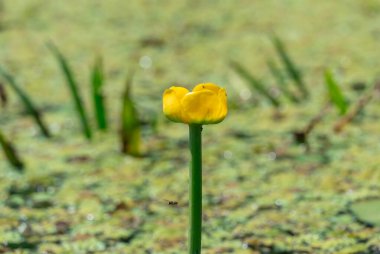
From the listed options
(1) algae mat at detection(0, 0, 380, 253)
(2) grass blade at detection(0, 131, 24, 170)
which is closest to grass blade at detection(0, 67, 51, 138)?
(1) algae mat at detection(0, 0, 380, 253)

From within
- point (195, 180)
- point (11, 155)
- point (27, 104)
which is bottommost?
point (195, 180)

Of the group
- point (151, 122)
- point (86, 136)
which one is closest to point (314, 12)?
point (151, 122)

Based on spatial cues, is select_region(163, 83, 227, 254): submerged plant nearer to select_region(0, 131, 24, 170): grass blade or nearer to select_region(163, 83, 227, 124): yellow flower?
select_region(163, 83, 227, 124): yellow flower

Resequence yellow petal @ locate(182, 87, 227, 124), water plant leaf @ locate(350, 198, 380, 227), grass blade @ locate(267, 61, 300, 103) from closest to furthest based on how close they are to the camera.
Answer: yellow petal @ locate(182, 87, 227, 124) → water plant leaf @ locate(350, 198, 380, 227) → grass blade @ locate(267, 61, 300, 103)

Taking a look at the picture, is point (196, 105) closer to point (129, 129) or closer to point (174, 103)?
point (174, 103)

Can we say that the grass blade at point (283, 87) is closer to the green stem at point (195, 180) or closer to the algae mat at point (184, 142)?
the algae mat at point (184, 142)

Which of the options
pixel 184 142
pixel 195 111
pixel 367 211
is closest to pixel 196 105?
pixel 195 111
